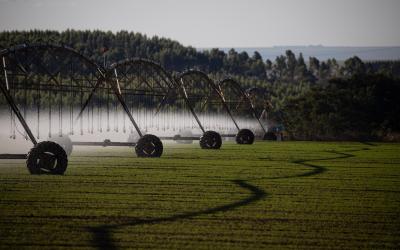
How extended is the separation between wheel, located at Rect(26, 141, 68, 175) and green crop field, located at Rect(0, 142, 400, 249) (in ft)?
2.03

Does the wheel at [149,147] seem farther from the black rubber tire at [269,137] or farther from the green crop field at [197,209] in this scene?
the black rubber tire at [269,137]

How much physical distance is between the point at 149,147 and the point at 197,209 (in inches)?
859

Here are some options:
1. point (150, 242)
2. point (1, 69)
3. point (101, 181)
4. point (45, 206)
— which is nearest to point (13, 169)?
point (1, 69)

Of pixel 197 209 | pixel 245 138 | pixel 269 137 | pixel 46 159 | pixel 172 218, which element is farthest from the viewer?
pixel 269 137

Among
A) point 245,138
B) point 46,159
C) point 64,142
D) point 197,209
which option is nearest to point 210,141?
point 245,138

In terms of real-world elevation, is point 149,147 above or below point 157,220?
above

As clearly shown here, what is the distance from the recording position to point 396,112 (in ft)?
→ 313

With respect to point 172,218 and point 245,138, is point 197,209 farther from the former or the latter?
point 245,138

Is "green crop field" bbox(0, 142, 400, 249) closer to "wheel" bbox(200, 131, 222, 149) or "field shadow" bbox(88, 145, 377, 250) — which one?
"field shadow" bbox(88, 145, 377, 250)

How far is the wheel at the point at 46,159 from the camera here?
27062 mm

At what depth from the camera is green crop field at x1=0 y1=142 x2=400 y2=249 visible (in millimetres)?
14023

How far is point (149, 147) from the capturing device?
4000 cm

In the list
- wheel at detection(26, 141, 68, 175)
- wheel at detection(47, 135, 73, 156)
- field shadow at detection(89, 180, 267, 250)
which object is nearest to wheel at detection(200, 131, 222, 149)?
wheel at detection(47, 135, 73, 156)

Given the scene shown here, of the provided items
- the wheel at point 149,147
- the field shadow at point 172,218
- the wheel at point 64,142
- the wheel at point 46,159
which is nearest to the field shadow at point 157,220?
the field shadow at point 172,218
